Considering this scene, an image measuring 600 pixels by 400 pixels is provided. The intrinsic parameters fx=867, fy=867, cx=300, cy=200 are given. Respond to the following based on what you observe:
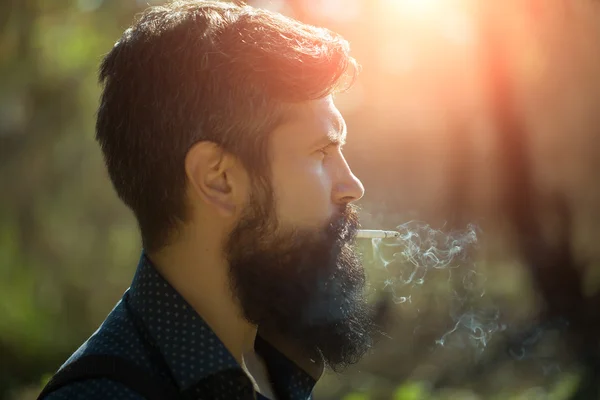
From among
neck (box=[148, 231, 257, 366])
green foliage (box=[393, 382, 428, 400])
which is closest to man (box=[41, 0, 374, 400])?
neck (box=[148, 231, 257, 366])

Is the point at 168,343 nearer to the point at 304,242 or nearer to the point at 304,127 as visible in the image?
the point at 304,242

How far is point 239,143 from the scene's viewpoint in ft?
5.95

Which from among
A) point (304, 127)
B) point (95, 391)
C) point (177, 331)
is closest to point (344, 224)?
point (304, 127)

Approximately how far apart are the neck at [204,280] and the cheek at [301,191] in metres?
0.17

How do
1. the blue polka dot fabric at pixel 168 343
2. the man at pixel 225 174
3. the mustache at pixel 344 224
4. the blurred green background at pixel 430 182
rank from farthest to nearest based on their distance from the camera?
1. the blurred green background at pixel 430 182
2. the mustache at pixel 344 224
3. the man at pixel 225 174
4. the blue polka dot fabric at pixel 168 343

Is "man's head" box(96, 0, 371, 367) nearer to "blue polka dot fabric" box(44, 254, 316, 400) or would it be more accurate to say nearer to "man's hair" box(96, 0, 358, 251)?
"man's hair" box(96, 0, 358, 251)

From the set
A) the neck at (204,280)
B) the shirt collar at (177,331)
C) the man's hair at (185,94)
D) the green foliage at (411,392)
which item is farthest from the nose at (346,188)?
the green foliage at (411,392)

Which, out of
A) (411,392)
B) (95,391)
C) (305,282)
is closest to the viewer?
(95,391)

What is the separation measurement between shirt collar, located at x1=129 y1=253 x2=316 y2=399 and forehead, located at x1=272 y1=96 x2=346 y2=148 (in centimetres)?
39

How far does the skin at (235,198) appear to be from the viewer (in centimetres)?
180

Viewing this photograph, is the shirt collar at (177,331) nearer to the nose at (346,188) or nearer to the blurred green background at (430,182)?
the nose at (346,188)

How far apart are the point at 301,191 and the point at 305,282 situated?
8.3 inches

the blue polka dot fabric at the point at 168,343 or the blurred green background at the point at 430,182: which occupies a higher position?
the blue polka dot fabric at the point at 168,343

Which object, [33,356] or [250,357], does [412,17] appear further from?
[250,357]
